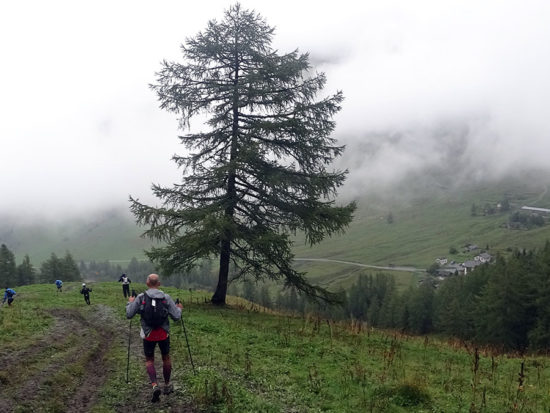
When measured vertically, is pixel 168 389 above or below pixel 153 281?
below

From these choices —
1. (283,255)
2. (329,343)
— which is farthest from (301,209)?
(329,343)

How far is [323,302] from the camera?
75.5 feet

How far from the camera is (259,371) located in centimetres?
1181

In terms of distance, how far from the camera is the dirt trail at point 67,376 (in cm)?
913

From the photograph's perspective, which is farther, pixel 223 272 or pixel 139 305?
pixel 223 272

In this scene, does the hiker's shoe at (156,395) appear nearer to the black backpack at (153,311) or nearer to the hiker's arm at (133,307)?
the black backpack at (153,311)

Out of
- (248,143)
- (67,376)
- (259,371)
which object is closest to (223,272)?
(248,143)

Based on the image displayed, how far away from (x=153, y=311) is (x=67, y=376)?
351 centimetres

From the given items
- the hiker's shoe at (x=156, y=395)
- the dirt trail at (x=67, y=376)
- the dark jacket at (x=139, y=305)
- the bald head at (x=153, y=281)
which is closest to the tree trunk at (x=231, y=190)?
the dirt trail at (x=67, y=376)

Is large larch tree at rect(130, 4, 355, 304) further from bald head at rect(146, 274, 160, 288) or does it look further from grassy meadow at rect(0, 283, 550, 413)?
bald head at rect(146, 274, 160, 288)

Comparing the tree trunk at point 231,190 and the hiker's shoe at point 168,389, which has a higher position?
the tree trunk at point 231,190

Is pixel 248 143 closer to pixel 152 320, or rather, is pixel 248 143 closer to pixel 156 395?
pixel 152 320

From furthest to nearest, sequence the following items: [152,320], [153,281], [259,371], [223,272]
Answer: [223,272] → [259,371] → [153,281] → [152,320]

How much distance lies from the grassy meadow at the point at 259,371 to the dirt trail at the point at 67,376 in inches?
1.4
